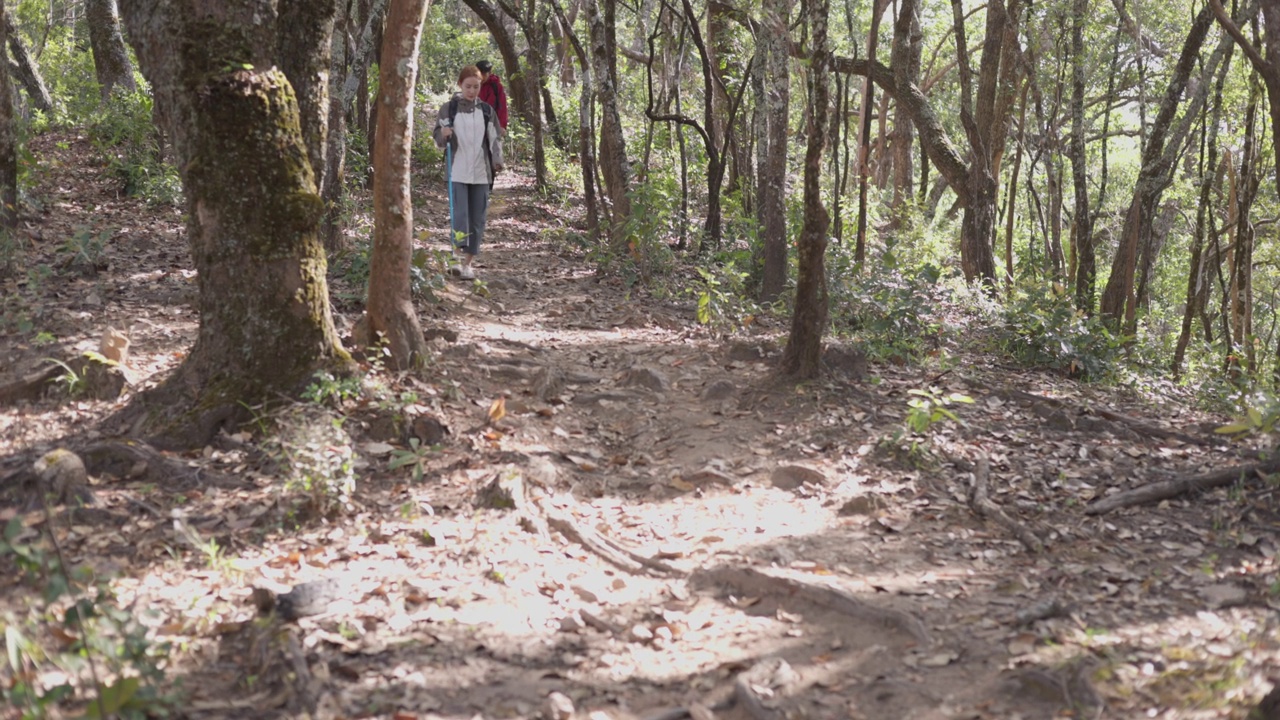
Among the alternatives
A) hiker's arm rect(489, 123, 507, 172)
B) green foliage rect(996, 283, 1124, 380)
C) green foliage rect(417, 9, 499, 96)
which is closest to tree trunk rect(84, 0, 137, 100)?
hiker's arm rect(489, 123, 507, 172)

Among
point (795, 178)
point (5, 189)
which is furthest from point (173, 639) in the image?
point (795, 178)

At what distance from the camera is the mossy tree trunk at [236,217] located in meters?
5.20

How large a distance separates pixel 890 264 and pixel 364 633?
664cm

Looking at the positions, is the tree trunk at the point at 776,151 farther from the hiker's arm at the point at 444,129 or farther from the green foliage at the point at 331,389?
the green foliage at the point at 331,389

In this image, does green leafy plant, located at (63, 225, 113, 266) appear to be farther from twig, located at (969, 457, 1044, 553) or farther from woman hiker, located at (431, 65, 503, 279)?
twig, located at (969, 457, 1044, 553)

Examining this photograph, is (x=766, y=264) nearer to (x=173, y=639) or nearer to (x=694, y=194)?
(x=694, y=194)

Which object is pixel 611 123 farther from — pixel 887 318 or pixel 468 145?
pixel 887 318

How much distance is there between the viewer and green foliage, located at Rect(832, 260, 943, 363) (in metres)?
8.47

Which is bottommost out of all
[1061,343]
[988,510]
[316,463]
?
[988,510]

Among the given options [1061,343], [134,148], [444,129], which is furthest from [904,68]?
[134,148]

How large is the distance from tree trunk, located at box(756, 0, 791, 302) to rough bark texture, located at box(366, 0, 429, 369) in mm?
4371

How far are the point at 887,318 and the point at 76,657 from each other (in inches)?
287

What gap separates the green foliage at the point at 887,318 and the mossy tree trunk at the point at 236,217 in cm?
490

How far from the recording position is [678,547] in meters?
5.14
